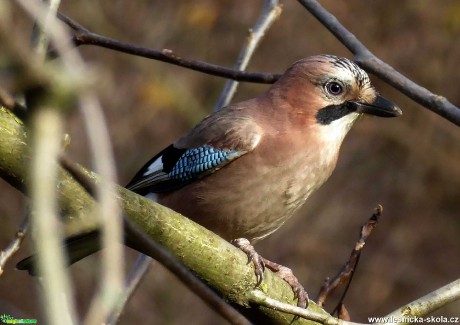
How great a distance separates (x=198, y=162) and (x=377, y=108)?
967 mm

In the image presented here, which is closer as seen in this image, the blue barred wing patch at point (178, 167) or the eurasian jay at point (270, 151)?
the eurasian jay at point (270, 151)

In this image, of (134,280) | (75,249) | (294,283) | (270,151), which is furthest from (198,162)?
(294,283)

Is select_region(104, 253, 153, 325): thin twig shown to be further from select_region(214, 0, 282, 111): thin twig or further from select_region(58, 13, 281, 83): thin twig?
select_region(214, 0, 282, 111): thin twig

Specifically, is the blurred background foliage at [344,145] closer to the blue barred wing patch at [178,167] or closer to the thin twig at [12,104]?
the blue barred wing patch at [178,167]

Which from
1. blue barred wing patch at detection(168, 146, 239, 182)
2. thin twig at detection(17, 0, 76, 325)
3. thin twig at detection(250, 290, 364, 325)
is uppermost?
blue barred wing patch at detection(168, 146, 239, 182)

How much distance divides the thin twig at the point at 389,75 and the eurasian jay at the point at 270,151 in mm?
758

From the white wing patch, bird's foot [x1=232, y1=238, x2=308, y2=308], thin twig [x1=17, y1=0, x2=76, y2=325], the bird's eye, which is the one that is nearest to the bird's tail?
bird's foot [x1=232, y1=238, x2=308, y2=308]

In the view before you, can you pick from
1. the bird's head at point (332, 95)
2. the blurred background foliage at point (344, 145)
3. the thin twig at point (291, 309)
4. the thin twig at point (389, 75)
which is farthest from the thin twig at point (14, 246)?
the blurred background foliage at point (344, 145)

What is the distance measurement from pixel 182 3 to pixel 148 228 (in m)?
7.47

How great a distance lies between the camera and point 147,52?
3541 millimetres

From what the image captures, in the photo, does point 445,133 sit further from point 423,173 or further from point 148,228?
point 148,228

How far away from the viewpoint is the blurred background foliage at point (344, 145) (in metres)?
8.88

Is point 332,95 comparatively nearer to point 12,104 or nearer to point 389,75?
point 389,75

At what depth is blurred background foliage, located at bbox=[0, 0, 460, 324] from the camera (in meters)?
8.88
